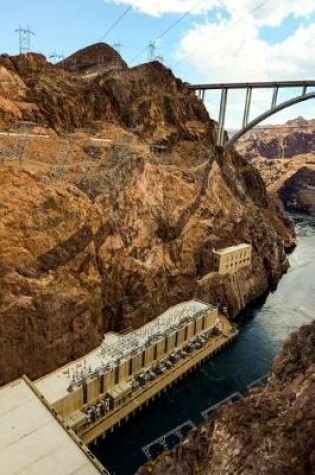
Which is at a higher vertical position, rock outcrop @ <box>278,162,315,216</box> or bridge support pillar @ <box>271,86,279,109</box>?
bridge support pillar @ <box>271,86,279,109</box>

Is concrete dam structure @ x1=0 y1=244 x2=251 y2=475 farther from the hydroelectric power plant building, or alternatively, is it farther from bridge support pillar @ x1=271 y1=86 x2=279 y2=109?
bridge support pillar @ x1=271 y1=86 x2=279 y2=109

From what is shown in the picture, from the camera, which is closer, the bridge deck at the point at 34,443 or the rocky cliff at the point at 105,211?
the bridge deck at the point at 34,443

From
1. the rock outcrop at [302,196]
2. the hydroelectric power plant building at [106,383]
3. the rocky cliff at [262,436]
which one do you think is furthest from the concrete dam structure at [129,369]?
the rock outcrop at [302,196]

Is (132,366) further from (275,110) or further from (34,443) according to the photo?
(275,110)

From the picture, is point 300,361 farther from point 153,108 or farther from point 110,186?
point 153,108

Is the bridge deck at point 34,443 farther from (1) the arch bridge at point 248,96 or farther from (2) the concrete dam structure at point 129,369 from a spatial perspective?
(1) the arch bridge at point 248,96

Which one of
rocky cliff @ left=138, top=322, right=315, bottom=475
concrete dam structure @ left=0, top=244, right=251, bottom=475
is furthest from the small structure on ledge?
rocky cliff @ left=138, top=322, right=315, bottom=475
